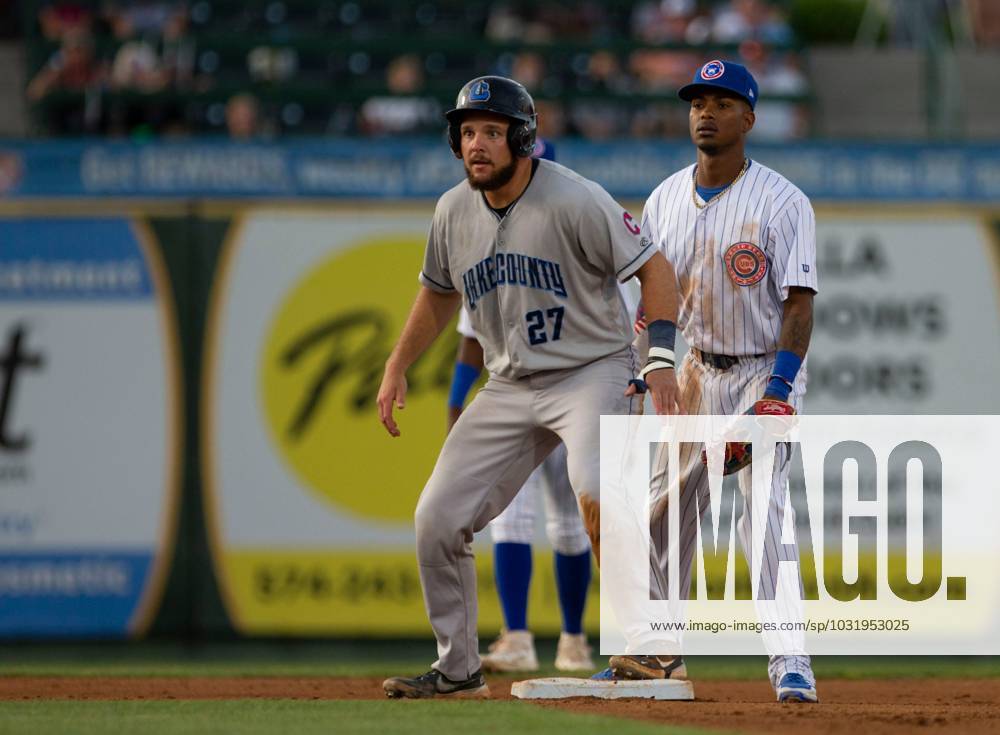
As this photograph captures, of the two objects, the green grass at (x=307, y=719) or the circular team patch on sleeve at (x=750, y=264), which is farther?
the circular team patch on sleeve at (x=750, y=264)

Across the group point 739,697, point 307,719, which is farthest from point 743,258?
point 307,719

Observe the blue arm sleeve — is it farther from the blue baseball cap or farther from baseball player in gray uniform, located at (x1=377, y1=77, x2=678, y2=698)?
the blue baseball cap

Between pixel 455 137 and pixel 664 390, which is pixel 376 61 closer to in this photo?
pixel 455 137

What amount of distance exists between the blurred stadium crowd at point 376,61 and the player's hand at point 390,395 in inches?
272

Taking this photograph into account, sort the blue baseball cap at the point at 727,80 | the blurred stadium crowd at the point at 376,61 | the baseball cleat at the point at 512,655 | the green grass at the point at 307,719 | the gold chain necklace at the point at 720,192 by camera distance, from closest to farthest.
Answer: the green grass at the point at 307,719 → the blue baseball cap at the point at 727,80 → the gold chain necklace at the point at 720,192 → the baseball cleat at the point at 512,655 → the blurred stadium crowd at the point at 376,61

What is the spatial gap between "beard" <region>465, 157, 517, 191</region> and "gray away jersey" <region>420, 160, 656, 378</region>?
0.37ft

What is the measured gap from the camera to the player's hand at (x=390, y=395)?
5820mm

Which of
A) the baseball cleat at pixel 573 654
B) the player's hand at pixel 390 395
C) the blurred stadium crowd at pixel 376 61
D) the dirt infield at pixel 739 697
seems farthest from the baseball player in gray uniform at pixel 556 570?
the blurred stadium crowd at pixel 376 61

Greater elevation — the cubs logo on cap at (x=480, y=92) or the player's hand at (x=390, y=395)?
the cubs logo on cap at (x=480, y=92)

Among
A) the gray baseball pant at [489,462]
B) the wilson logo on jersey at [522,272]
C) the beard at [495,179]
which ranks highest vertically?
the beard at [495,179]

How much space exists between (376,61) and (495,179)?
30.4 feet

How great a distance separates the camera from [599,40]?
1462cm

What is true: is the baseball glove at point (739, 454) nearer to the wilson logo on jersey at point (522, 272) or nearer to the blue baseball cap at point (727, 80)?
the wilson logo on jersey at point (522, 272)

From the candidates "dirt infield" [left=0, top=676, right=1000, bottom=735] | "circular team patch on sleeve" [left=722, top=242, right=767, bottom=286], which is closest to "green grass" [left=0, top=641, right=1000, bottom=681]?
"dirt infield" [left=0, top=676, right=1000, bottom=735]
